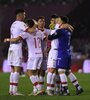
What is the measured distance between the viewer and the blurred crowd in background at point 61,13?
42.0 metres

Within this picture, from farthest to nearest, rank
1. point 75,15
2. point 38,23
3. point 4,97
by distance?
point 75,15, point 38,23, point 4,97

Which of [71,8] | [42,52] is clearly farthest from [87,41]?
[42,52]

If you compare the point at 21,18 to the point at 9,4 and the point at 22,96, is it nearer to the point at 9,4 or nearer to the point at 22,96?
the point at 22,96

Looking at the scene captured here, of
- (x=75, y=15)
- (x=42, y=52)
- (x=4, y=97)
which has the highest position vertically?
(x=75, y=15)

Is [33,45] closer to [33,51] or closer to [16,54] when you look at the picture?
[33,51]

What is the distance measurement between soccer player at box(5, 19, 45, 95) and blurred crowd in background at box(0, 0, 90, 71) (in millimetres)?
21193

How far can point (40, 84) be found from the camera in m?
17.3

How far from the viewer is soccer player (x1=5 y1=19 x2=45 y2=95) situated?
16595mm

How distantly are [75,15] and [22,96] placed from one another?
3078 cm

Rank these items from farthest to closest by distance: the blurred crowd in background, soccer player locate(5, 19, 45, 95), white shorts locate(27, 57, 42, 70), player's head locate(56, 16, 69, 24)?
the blurred crowd in background, white shorts locate(27, 57, 42, 70), soccer player locate(5, 19, 45, 95), player's head locate(56, 16, 69, 24)

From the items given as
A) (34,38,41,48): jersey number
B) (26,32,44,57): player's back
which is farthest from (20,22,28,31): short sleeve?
(34,38,41,48): jersey number

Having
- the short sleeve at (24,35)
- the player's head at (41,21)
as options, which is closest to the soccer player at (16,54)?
the short sleeve at (24,35)

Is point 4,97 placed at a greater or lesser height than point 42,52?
lesser

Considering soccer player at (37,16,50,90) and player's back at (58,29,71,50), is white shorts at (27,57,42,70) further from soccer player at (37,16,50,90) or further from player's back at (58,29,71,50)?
player's back at (58,29,71,50)
